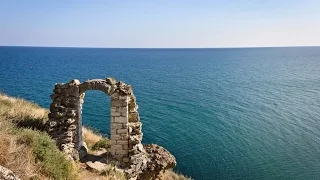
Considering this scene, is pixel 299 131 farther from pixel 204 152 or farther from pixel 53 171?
pixel 53 171

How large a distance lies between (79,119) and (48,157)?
16.6 ft

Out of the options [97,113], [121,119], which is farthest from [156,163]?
[97,113]

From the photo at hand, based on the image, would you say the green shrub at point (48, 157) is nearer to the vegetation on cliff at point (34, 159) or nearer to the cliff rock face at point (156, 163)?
the vegetation on cliff at point (34, 159)

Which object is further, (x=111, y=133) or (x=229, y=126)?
(x=229, y=126)

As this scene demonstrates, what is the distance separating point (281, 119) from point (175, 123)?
13956 millimetres

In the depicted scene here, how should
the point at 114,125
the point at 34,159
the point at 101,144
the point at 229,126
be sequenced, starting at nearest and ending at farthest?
the point at 34,159, the point at 114,125, the point at 101,144, the point at 229,126

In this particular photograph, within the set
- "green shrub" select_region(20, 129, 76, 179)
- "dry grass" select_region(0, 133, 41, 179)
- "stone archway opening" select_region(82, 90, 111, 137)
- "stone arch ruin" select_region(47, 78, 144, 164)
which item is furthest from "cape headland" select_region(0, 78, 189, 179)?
"stone archway opening" select_region(82, 90, 111, 137)

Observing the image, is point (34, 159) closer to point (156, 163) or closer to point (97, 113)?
point (156, 163)

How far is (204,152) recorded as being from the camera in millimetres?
29453

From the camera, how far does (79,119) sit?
1560cm

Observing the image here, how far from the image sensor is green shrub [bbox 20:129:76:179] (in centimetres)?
1034

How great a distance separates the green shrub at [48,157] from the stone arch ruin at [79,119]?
3438 millimetres

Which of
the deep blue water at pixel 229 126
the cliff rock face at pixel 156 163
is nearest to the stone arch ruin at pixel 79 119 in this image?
the cliff rock face at pixel 156 163

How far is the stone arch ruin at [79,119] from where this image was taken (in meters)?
15.0
